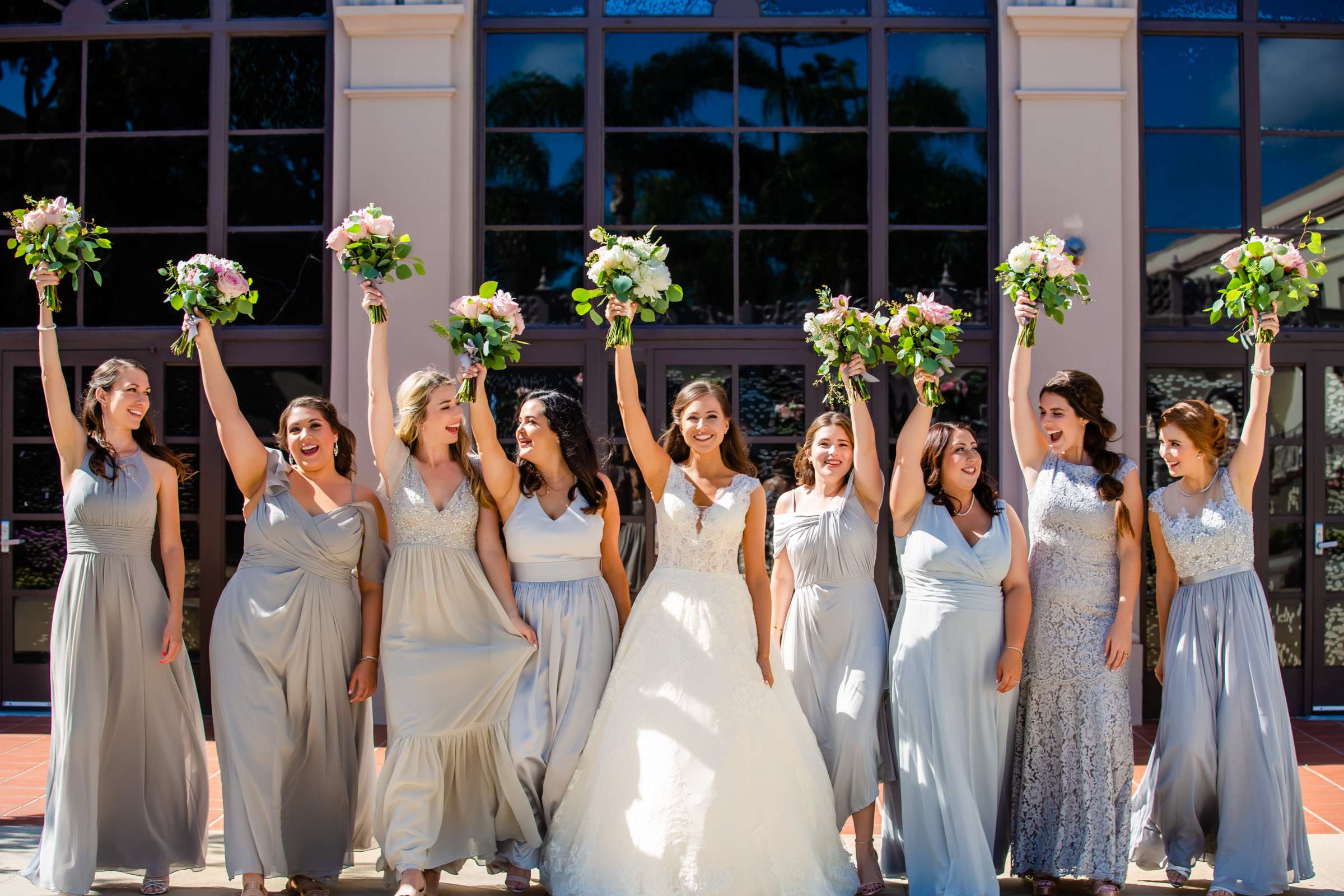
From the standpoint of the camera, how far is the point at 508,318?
4207mm

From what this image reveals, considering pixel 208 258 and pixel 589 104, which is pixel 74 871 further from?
pixel 589 104

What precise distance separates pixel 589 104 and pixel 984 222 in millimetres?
2515

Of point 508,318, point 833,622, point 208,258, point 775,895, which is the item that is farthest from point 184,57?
point 775,895

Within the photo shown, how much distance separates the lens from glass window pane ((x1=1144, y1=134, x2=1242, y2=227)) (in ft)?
23.0

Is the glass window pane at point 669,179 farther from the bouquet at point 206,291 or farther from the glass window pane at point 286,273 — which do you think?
the bouquet at point 206,291

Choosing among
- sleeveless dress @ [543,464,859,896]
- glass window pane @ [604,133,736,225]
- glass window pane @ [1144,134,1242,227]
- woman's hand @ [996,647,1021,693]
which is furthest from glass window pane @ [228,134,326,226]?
glass window pane @ [1144,134,1242,227]

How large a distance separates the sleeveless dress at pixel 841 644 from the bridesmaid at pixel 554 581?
28.2 inches

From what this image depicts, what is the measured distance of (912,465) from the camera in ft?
14.1

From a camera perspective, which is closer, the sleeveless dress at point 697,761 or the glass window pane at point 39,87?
the sleeveless dress at point 697,761

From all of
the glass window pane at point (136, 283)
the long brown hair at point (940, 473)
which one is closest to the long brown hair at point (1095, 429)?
the long brown hair at point (940, 473)

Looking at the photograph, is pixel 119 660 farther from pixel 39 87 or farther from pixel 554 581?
pixel 39 87

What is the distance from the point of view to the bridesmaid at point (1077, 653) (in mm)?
4176

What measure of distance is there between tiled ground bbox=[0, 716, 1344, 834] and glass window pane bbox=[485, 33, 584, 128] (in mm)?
3787

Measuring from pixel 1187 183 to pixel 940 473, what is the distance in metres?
3.82
